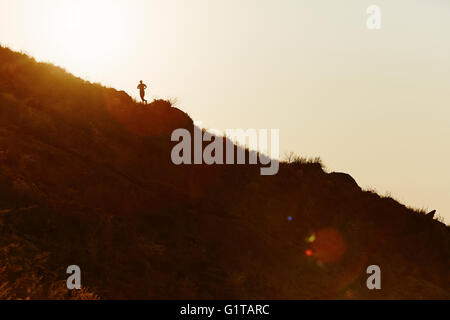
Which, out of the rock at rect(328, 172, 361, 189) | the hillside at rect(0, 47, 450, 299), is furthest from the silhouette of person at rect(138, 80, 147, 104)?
the rock at rect(328, 172, 361, 189)

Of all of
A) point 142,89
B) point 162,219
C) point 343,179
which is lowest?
point 162,219

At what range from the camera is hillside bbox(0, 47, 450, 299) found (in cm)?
1142

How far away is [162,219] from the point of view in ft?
47.1

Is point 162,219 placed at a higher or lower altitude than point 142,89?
lower

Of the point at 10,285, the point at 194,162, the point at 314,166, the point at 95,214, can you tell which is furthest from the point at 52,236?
the point at 314,166

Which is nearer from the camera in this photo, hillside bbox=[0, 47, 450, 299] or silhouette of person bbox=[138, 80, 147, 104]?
hillside bbox=[0, 47, 450, 299]

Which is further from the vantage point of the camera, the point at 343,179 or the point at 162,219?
the point at 343,179

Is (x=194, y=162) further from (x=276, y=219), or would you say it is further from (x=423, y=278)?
→ (x=423, y=278)

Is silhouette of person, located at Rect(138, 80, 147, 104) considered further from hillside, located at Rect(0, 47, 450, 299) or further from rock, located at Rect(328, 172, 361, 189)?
rock, located at Rect(328, 172, 361, 189)

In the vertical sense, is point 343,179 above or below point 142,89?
below

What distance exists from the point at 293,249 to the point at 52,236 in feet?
22.8

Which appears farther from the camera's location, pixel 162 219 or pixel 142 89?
pixel 142 89

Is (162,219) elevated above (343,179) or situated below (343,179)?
below

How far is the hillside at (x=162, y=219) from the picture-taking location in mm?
11422
